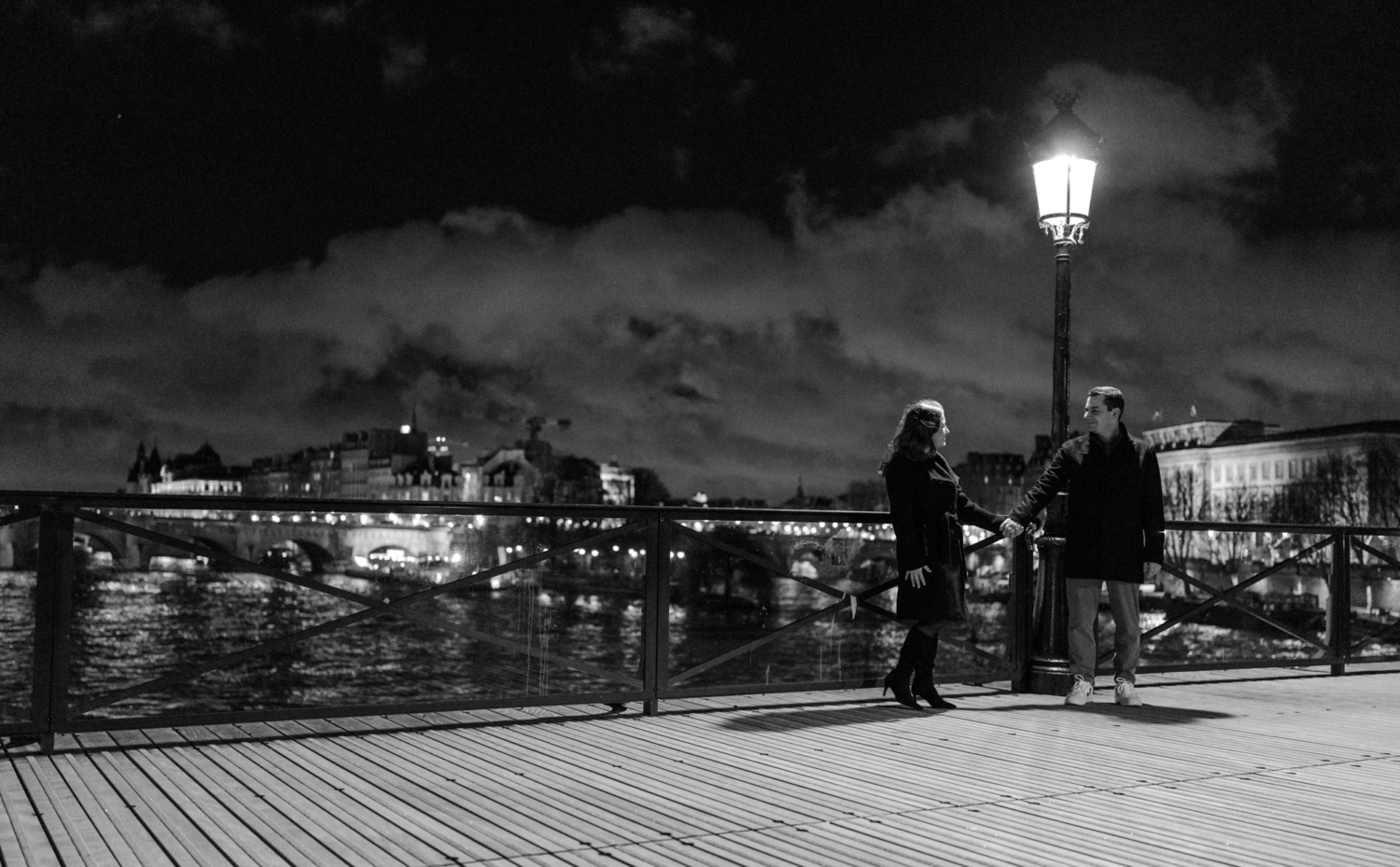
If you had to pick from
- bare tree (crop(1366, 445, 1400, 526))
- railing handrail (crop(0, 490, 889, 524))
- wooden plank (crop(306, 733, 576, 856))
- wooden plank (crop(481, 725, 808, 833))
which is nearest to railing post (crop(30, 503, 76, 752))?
railing handrail (crop(0, 490, 889, 524))

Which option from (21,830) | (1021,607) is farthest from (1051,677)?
(21,830)

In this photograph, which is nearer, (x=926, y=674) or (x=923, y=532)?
(x=923, y=532)

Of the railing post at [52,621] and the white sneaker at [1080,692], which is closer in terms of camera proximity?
the railing post at [52,621]

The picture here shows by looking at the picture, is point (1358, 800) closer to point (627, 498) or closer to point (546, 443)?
point (627, 498)

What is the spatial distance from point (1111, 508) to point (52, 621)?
19.9 feet

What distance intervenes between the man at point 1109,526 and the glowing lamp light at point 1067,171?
1526 mm

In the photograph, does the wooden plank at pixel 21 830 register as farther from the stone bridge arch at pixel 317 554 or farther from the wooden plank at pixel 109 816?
the stone bridge arch at pixel 317 554

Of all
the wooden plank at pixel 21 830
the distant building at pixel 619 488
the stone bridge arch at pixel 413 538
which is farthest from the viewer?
the distant building at pixel 619 488

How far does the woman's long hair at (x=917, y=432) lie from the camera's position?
316 inches

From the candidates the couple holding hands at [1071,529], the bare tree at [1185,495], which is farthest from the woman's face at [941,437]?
the bare tree at [1185,495]

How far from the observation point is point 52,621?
636 centimetres

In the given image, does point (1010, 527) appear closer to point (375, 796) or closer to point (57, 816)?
point (375, 796)

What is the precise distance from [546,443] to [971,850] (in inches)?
6827

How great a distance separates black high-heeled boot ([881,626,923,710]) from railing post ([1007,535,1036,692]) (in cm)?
143
